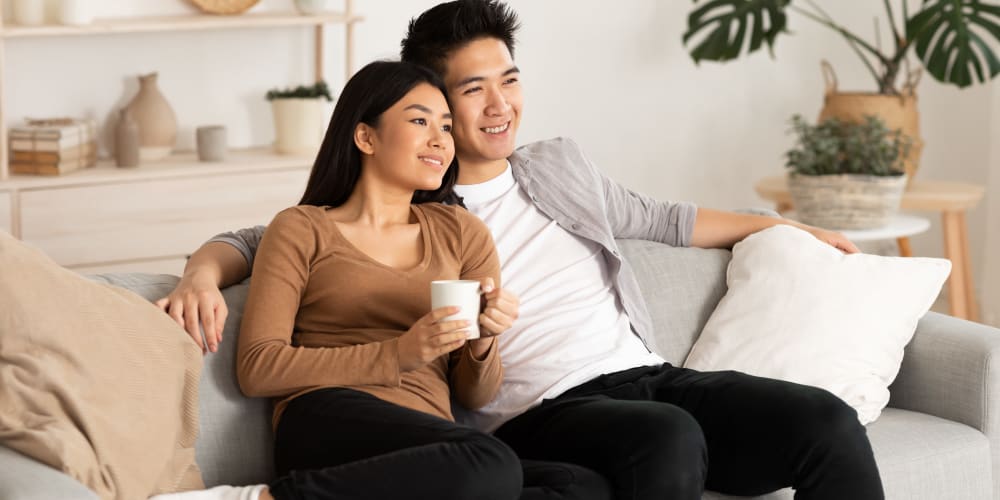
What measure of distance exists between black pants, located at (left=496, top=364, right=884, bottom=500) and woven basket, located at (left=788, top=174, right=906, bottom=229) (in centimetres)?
170

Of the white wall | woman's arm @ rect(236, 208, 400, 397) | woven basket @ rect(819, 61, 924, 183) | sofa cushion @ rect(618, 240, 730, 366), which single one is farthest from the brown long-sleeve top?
Answer: woven basket @ rect(819, 61, 924, 183)

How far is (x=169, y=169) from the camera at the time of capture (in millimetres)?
3828

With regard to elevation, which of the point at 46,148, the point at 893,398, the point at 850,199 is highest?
the point at 46,148

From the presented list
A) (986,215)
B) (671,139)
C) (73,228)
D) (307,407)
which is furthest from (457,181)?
(986,215)

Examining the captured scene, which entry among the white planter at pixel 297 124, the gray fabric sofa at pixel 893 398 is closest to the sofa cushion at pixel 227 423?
the gray fabric sofa at pixel 893 398

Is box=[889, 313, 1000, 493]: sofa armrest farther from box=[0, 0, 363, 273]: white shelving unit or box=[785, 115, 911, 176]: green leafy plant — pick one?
box=[0, 0, 363, 273]: white shelving unit

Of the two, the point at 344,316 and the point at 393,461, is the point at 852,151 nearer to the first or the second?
the point at 344,316

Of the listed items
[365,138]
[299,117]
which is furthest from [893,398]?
[299,117]

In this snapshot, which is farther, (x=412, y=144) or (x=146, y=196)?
(x=146, y=196)

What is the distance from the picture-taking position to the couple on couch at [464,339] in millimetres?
1917

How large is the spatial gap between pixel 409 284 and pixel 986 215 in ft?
11.3

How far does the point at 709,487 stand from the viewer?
6.98 ft

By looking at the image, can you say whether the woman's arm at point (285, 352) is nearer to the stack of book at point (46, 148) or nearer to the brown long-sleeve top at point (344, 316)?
the brown long-sleeve top at point (344, 316)

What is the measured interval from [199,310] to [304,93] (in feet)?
7.04
